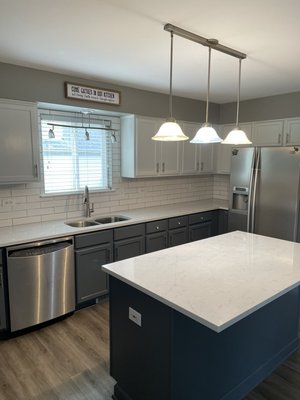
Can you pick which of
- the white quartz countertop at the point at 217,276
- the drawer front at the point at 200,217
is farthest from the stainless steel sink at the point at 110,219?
the white quartz countertop at the point at 217,276

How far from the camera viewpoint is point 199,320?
138 centimetres

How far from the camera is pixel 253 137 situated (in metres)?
4.50

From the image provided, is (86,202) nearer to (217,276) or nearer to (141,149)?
(141,149)

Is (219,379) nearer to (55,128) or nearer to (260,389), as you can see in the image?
(260,389)

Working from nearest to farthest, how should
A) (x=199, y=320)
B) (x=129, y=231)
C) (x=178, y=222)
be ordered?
(x=199, y=320) < (x=129, y=231) < (x=178, y=222)

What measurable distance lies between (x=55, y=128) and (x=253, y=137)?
284 centimetres

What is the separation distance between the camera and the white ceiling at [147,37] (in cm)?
178

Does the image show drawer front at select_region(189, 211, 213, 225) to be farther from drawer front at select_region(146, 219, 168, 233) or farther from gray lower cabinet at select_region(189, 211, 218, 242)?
drawer front at select_region(146, 219, 168, 233)

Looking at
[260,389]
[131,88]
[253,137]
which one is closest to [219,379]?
[260,389]

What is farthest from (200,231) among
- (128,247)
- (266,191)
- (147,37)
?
(147,37)

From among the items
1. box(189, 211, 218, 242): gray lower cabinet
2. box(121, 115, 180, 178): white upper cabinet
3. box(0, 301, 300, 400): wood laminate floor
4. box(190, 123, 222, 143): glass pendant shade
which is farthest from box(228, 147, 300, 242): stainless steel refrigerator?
box(190, 123, 222, 143): glass pendant shade

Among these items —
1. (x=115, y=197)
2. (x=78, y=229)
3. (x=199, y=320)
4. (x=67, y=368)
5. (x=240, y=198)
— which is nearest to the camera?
(x=199, y=320)

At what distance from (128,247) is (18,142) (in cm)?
163

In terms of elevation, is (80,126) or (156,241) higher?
(80,126)
